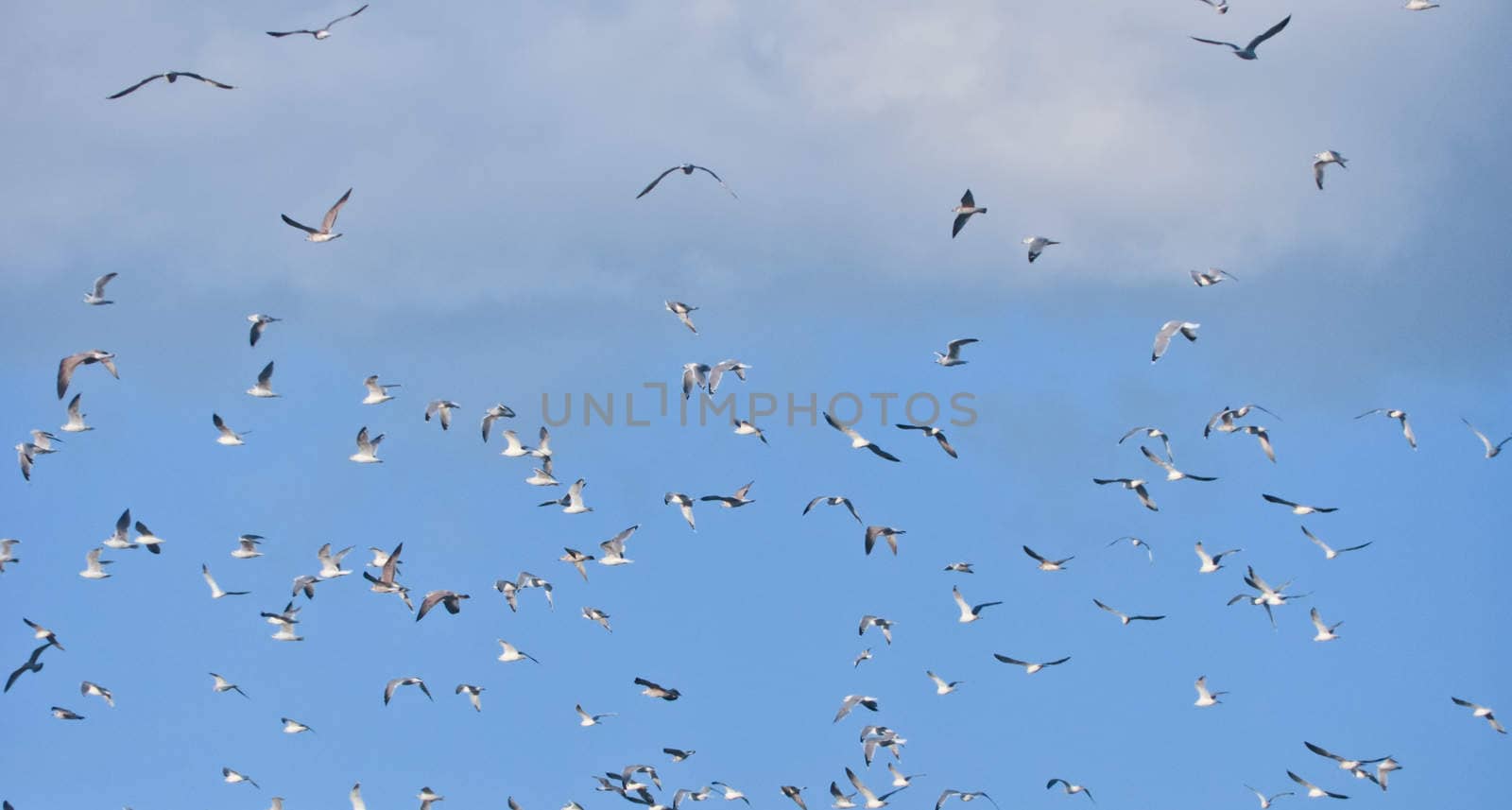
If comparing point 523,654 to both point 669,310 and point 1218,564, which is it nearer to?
point 669,310

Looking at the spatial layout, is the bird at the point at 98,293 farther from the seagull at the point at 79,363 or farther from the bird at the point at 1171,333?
the bird at the point at 1171,333

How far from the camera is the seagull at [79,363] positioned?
60.4 metres

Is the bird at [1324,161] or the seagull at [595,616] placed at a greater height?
the bird at [1324,161]

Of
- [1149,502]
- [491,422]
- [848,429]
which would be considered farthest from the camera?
[491,422]

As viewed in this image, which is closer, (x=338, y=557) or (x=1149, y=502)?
(x=1149, y=502)

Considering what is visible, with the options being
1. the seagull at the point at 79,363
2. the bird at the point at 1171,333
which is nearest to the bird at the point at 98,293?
the seagull at the point at 79,363

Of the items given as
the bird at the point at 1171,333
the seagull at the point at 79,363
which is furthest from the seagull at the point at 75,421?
the bird at the point at 1171,333

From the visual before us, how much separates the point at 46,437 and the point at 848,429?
21.3 metres

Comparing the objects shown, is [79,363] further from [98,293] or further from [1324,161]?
[1324,161]

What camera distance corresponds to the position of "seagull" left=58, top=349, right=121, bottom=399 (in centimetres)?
6044

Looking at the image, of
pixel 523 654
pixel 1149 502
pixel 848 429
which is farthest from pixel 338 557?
pixel 1149 502

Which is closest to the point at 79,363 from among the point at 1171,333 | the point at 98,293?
the point at 98,293

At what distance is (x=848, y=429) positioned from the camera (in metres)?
59.4

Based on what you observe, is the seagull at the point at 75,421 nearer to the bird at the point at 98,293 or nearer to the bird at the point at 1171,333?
the bird at the point at 98,293
